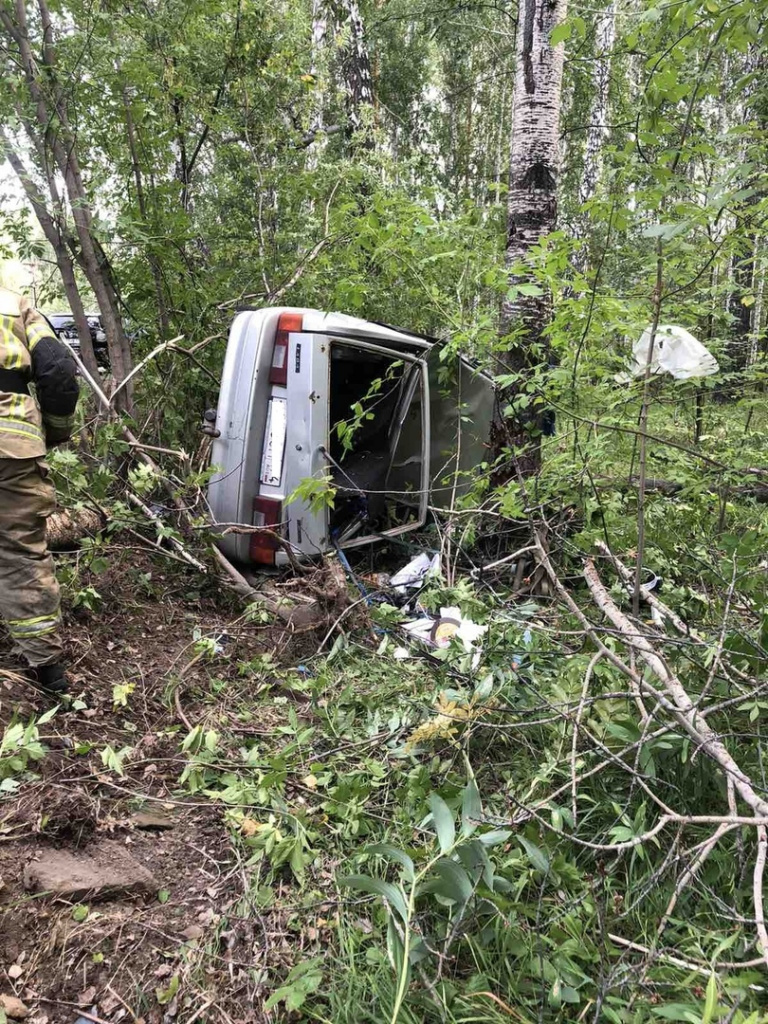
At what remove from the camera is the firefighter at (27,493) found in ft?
8.50

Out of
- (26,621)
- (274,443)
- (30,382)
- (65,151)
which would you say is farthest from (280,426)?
(65,151)

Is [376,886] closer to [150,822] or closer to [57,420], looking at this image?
[150,822]

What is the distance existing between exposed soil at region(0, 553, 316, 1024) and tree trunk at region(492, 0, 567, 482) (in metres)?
2.31

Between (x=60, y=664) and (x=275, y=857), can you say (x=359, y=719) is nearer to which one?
(x=275, y=857)

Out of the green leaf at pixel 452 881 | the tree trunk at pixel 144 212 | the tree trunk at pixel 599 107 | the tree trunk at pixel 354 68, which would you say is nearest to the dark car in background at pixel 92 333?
the tree trunk at pixel 144 212

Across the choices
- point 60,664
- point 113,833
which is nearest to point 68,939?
point 113,833

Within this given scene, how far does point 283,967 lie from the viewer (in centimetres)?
162

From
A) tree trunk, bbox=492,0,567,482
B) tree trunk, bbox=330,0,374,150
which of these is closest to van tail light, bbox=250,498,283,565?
tree trunk, bbox=492,0,567,482

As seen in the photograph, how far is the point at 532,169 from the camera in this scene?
13.5 feet

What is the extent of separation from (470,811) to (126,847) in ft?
3.72

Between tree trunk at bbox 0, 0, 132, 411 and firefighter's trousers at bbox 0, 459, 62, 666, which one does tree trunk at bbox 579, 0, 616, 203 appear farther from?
firefighter's trousers at bbox 0, 459, 62, 666

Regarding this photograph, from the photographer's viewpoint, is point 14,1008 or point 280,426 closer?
point 14,1008

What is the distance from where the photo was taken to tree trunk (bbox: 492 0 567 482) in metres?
3.98

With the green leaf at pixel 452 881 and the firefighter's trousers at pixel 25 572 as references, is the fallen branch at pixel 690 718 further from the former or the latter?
the firefighter's trousers at pixel 25 572
